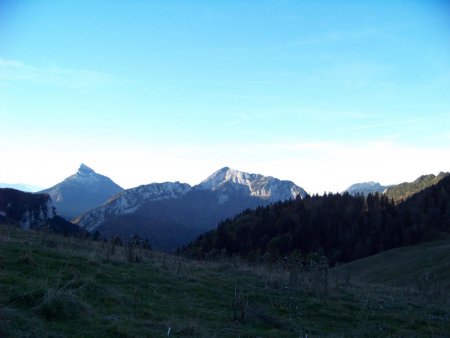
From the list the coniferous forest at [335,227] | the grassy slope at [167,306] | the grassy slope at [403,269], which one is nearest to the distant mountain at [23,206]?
the coniferous forest at [335,227]

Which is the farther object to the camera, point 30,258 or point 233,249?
point 233,249

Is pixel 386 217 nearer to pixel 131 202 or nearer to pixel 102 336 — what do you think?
pixel 102 336

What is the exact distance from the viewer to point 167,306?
9523 mm

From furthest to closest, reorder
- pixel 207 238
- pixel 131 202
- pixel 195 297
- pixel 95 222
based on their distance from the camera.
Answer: pixel 131 202
pixel 95 222
pixel 207 238
pixel 195 297

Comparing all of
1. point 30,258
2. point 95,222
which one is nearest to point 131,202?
point 95,222

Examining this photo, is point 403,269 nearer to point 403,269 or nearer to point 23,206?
point 403,269

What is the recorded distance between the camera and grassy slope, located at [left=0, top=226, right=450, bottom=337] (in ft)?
23.6

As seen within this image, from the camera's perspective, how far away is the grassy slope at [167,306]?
284 inches

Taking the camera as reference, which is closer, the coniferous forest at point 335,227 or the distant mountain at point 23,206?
the coniferous forest at point 335,227

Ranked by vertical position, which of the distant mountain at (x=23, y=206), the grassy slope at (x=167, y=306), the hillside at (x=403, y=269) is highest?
the distant mountain at (x=23, y=206)

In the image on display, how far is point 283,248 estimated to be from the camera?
189 ft

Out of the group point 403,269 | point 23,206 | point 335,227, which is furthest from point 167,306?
point 23,206

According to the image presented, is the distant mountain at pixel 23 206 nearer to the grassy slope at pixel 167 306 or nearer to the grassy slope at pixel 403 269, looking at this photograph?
the grassy slope at pixel 403 269

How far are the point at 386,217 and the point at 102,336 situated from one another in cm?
5693
